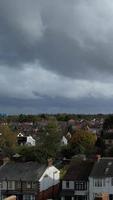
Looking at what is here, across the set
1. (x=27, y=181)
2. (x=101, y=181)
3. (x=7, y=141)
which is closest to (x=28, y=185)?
(x=27, y=181)

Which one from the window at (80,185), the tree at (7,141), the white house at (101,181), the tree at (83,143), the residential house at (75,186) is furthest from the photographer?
the tree at (7,141)

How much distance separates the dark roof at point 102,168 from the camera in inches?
2704

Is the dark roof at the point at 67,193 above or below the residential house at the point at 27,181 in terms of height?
below

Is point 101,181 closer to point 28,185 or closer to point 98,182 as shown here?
point 98,182

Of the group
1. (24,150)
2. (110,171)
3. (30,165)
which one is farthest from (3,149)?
(110,171)

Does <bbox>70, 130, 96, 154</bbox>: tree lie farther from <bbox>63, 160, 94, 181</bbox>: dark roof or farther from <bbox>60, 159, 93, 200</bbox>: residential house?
<bbox>60, 159, 93, 200</bbox>: residential house

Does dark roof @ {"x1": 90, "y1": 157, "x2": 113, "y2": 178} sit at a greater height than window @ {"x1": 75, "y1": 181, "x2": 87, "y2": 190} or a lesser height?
greater

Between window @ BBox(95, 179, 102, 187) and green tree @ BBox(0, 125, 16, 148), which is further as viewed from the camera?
green tree @ BBox(0, 125, 16, 148)

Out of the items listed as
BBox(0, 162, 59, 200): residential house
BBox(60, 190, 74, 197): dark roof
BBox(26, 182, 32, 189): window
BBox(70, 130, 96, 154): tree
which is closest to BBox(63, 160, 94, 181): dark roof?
BBox(60, 190, 74, 197): dark roof

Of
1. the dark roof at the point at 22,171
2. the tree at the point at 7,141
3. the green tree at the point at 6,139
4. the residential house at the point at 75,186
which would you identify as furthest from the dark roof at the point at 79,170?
the green tree at the point at 6,139

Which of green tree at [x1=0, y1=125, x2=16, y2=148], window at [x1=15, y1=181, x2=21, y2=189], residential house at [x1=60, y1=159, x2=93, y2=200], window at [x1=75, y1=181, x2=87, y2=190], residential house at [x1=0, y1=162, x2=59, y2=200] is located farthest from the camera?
green tree at [x1=0, y1=125, x2=16, y2=148]

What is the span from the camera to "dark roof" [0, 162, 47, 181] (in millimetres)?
70375

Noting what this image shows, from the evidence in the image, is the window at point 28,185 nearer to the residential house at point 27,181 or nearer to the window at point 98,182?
the residential house at point 27,181

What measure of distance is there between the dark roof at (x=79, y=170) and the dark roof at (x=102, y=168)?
1320mm
